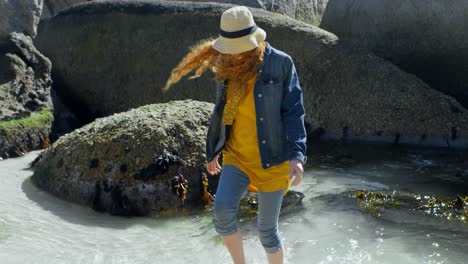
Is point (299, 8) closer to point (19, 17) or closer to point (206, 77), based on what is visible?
point (206, 77)

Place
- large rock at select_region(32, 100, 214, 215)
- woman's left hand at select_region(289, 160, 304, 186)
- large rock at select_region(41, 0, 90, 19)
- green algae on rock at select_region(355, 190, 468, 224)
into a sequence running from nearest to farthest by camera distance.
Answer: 1. woman's left hand at select_region(289, 160, 304, 186)
2. green algae on rock at select_region(355, 190, 468, 224)
3. large rock at select_region(32, 100, 214, 215)
4. large rock at select_region(41, 0, 90, 19)

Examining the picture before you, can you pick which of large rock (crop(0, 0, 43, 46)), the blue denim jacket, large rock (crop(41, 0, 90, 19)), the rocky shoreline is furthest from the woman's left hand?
large rock (crop(41, 0, 90, 19))

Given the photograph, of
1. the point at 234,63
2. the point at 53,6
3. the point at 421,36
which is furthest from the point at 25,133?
the point at 53,6

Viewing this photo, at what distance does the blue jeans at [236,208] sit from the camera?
13.8ft

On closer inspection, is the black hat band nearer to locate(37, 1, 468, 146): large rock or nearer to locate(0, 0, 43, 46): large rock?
locate(37, 1, 468, 146): large rock

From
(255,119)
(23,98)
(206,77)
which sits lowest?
(23,98)

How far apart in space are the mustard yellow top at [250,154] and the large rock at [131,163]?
244cm

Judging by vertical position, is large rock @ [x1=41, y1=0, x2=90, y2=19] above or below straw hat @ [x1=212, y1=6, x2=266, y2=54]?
below

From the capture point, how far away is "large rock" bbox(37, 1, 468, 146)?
31.0 feet

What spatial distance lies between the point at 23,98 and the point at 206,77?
277 cm

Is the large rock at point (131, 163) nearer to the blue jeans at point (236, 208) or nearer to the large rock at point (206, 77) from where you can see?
the blue jeans at point (236, 208)

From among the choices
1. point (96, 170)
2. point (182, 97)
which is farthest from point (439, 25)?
point (96, 170)

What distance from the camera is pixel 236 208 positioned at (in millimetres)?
4254

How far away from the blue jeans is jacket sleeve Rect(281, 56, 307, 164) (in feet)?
1.10
